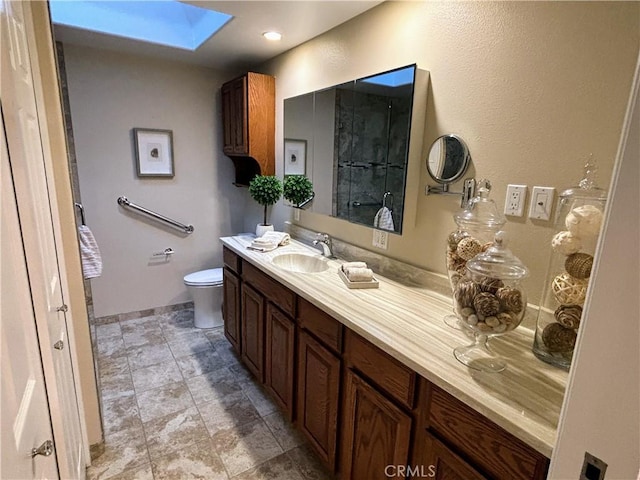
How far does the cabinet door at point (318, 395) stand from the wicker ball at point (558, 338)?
0.74m

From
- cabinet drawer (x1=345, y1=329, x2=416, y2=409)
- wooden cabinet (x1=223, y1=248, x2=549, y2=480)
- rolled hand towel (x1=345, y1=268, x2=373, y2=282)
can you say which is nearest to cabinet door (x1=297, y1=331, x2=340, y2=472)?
wooden cabinet (x1=223, y1=248, x2=549, y2=480)

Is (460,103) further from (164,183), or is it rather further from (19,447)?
(164,183)

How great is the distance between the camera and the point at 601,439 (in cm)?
56

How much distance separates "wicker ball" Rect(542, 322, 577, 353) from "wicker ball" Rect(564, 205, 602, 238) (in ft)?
0.92

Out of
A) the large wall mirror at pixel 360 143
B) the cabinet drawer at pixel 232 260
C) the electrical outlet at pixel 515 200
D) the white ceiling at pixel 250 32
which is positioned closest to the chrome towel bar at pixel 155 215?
the cabinet drawer at pixel 232 260

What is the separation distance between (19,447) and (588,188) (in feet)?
4.98

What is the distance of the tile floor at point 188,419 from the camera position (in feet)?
5.56

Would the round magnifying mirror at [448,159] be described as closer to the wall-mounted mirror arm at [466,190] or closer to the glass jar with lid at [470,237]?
the wall-mounted mirror arm at [466,190]

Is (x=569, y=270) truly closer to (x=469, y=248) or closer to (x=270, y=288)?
(x=469, y=248)

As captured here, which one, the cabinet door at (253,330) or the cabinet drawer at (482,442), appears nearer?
the cabinet drawer at (482,442)

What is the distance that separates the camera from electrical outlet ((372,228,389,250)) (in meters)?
1.90

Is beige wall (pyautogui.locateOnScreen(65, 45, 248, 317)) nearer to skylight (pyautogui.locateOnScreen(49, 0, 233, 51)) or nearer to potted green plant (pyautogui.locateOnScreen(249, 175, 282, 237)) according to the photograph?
skylight (pyautogui.locateOnScreen(49, 0, 233, 51))

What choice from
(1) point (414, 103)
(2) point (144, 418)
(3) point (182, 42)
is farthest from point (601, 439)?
(3) point (182, 42)

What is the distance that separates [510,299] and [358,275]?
80cm
